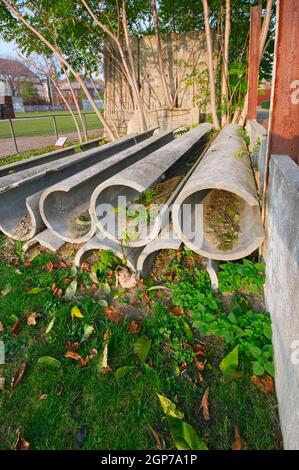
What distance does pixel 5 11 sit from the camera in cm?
713

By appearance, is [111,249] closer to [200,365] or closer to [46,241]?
[46,241]

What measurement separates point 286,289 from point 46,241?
7.85ft

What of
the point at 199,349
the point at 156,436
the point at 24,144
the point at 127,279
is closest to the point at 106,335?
the point at 127,279

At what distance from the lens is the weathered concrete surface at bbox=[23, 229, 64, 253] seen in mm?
3141

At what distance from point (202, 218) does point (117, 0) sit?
21.3 ft

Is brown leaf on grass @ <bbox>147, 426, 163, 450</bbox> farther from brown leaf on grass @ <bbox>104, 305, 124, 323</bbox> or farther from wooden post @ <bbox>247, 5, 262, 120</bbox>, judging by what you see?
wooden post @ <bbox>247, 5, 262, 120</bbox>

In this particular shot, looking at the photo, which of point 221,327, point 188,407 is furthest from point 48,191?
point 188,407

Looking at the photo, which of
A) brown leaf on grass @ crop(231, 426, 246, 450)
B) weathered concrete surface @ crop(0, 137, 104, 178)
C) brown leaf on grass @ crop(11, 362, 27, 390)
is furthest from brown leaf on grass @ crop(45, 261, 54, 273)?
brown leaf on grass @ crop(231, 426, 246, 450)

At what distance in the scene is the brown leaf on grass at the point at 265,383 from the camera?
Result: 1860 millimetres

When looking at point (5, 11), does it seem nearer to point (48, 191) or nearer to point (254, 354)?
point (48, 191)

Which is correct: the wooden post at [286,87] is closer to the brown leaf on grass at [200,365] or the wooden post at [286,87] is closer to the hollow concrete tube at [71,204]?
the hollow concrete tube at [71,204]

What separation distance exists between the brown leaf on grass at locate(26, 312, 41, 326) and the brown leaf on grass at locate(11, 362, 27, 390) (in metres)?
0.37

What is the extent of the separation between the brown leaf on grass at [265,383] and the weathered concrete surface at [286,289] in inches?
2.9

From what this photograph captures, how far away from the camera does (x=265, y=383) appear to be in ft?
6.21
